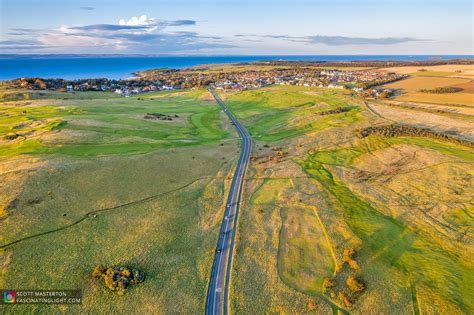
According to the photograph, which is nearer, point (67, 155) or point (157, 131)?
point (67, 155)

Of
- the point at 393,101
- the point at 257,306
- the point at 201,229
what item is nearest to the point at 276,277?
the point at 257,306

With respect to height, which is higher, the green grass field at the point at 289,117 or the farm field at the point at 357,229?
the green grass field at the point at 289,117

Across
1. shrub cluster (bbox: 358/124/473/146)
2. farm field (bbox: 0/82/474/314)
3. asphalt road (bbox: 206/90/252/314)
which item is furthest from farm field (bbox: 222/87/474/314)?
shrub cluster (bbox: 358/124/473/146)

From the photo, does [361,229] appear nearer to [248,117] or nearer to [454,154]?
[454,154]

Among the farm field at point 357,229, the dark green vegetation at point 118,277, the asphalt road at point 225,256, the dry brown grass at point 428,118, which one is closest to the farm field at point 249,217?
the farm field at point 357,229

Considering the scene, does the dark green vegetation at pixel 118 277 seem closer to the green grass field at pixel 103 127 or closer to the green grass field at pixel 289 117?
the green grass field at pixel 103 127

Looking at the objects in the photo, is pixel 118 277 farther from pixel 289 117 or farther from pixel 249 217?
pixel 289 117

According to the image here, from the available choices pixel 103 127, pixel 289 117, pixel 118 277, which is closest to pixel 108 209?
pixel 118 277
